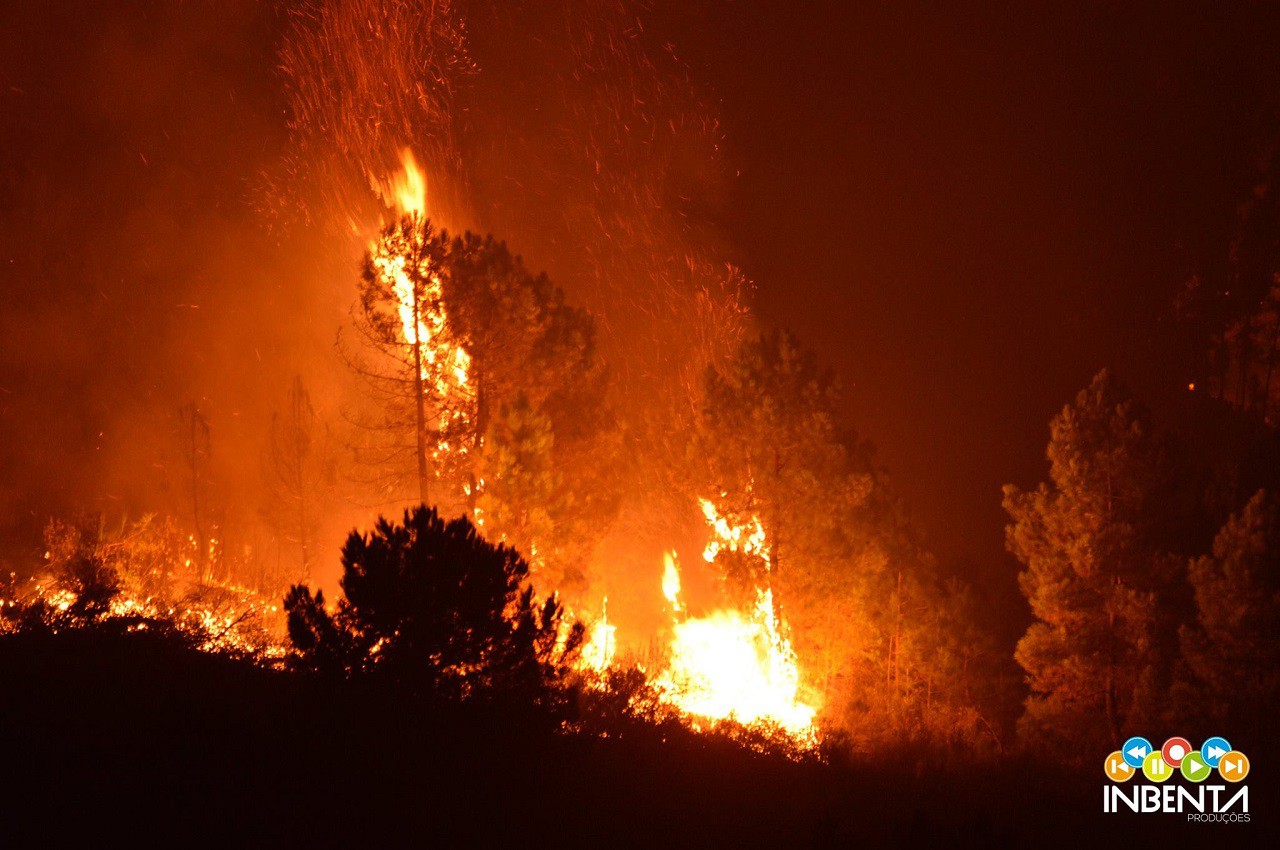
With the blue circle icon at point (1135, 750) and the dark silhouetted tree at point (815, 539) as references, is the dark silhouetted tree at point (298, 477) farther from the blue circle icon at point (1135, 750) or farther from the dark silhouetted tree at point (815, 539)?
the blue circle icon at point (1135, 750)

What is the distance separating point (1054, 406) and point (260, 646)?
4051 cm

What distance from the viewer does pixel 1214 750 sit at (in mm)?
16547

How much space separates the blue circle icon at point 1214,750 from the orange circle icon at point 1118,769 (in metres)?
1.49

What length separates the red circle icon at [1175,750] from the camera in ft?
52.7

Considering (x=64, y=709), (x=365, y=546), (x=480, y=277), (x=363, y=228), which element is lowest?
(x=64, y=709)

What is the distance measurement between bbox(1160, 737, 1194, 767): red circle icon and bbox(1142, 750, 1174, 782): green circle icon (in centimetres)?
11

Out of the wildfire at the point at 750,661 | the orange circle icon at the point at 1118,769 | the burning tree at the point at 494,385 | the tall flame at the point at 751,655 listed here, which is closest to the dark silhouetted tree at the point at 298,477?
the burning tree at the point at 494,385

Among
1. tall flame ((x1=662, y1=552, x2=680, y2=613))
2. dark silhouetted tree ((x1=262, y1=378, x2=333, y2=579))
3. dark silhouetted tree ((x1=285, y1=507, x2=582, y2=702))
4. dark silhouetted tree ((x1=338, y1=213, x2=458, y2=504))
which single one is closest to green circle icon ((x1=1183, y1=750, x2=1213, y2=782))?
dark silhouetted tree ((x1=285, y1=507, x2=582, y2=702))

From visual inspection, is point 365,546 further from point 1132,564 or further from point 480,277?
point 1132,564

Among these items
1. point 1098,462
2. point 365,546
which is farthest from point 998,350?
point 365,546

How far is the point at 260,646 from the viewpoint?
32.2 ft

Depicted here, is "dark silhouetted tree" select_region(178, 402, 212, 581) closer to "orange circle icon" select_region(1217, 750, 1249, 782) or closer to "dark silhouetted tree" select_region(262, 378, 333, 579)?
"dark silhouetted tree" select_region(262, 378, 333, 579)

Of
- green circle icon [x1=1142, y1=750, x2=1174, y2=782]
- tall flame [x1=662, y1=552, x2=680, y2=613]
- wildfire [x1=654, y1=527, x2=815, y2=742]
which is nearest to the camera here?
green circle icon [x1=1142, y1=750, x2=1174, y2=782]

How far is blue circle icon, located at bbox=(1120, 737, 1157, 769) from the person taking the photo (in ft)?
52.4
